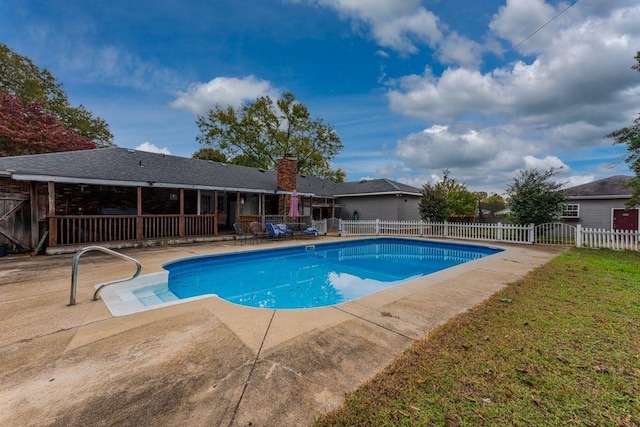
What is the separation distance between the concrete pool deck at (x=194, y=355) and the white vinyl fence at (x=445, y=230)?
10.7 m

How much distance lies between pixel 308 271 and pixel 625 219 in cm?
2110

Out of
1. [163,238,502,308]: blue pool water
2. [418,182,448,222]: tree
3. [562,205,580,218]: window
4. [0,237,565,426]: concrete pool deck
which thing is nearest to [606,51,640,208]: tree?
[562,205,580,218]: window

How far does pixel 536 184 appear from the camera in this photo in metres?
13.0

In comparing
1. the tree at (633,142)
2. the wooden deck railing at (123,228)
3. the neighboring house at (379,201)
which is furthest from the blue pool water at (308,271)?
the tree at (633,142)

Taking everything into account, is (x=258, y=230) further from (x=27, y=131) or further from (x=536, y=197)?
(x=27, y=131)

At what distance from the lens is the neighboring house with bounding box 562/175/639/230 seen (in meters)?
16.1

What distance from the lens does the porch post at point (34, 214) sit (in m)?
8.62

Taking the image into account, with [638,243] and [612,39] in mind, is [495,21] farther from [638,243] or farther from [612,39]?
[638,243]

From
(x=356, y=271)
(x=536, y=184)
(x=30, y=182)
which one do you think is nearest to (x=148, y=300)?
(x=356, y=271)

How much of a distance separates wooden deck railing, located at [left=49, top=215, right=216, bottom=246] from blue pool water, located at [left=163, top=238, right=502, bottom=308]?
4099mm

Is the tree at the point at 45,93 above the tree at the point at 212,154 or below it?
above

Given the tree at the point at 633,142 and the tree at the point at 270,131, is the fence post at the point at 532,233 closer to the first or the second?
the tree at the point at 633,142

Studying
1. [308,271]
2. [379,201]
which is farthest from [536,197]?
[308,271]

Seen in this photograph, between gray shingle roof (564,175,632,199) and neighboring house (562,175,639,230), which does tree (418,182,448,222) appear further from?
gray shingle roof (564,175,632,199)
